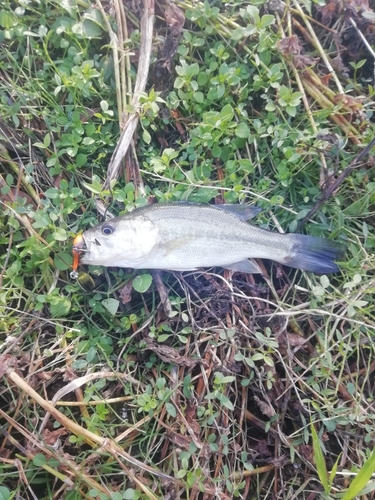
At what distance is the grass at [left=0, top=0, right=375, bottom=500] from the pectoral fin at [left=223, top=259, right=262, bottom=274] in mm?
93

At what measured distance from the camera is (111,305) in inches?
94.8

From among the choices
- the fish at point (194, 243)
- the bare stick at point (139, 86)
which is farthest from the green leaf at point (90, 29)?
the fish at point (194, 243)

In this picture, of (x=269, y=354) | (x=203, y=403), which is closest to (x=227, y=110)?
(x=269, y=354)

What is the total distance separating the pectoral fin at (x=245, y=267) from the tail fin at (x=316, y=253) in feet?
0.68

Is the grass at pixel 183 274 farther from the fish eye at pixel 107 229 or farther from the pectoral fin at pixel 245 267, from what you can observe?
the fish eye at pixel 107 229

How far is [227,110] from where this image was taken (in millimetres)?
2539

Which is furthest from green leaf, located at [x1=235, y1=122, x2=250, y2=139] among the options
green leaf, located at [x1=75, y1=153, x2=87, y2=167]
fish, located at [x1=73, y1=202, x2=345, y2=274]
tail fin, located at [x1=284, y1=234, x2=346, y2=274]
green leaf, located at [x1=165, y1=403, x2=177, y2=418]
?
green leaf, located at [x1=165, y1=403, x2=177, y2=418]

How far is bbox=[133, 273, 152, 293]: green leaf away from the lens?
2398 millimetres

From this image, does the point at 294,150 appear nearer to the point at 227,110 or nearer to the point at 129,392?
the point at 227,110

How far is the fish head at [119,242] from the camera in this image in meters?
2.33

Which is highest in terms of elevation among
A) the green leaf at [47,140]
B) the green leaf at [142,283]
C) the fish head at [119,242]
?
the green leaf at [47,140]

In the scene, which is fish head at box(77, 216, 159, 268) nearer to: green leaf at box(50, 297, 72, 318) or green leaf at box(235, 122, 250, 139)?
green leaf at box(50, 297, 72, 318)

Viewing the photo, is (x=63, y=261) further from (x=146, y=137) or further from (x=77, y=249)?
(x=146, y=137)

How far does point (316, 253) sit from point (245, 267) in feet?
1.46
